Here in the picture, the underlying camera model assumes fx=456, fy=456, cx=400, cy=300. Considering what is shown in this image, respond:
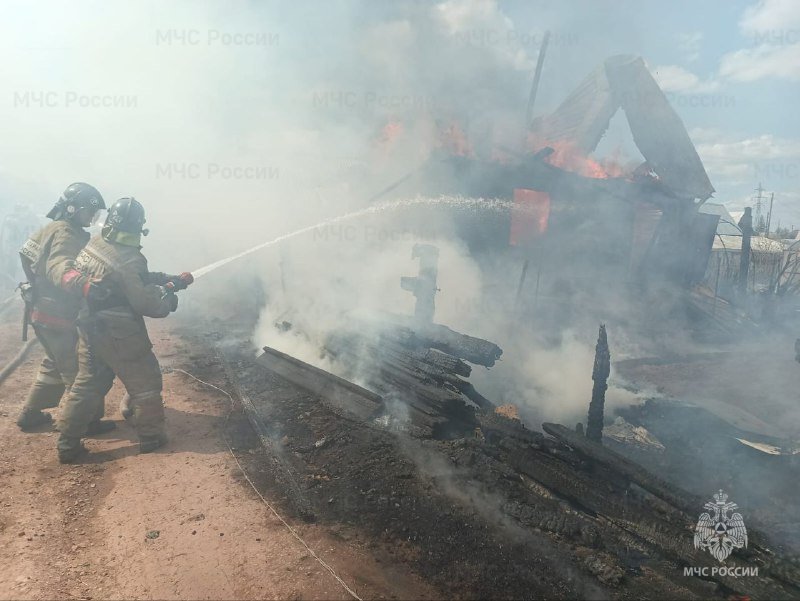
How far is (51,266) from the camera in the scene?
202 inches

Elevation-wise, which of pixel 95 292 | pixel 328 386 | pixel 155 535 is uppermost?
pixel 95 292

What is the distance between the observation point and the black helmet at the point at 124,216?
16.1 ft

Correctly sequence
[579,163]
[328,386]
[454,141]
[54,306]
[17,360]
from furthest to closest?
[579,163]
[454,141]
[17,360]
[328,386]
[54,306]

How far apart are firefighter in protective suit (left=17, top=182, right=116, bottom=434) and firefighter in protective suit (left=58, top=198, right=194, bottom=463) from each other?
1.62 feet

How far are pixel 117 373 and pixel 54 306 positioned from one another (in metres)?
1.32

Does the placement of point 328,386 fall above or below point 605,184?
below

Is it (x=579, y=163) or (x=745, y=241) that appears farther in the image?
(x=579, y=163)

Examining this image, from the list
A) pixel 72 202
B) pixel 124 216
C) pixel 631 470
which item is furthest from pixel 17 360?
pixel 631 470

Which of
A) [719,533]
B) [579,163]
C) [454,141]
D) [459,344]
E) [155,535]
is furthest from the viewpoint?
[579,163]

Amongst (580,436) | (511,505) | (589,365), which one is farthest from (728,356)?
(511,505)

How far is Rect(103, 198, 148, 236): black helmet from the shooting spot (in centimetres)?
492

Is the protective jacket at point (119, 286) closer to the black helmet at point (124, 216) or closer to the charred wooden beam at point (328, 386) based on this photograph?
the black helmet at point (124, 216)

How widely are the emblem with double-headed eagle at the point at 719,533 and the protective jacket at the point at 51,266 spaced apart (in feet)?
21.9

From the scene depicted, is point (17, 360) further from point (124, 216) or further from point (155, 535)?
point (155, 535)
